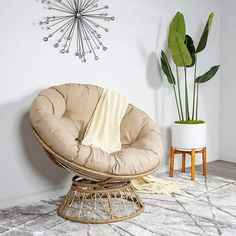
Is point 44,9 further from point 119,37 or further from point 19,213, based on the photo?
point 19,213

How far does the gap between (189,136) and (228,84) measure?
116 cm

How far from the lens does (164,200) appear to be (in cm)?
280

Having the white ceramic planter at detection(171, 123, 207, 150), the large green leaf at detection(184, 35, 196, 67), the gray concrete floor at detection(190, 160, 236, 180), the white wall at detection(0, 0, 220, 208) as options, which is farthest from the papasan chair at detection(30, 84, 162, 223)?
the gray concrete floor at detection(190, 160, 236, 180)

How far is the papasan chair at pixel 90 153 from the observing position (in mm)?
2279

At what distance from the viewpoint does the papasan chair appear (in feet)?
7.48

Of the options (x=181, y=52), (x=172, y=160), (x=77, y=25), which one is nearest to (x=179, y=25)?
(x=181, y=52)

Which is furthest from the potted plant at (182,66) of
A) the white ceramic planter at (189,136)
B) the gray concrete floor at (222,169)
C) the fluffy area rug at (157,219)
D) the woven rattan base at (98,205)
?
the woven rattan base at (98,205)

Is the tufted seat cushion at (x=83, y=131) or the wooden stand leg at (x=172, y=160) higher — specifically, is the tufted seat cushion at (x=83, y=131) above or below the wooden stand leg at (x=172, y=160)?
above

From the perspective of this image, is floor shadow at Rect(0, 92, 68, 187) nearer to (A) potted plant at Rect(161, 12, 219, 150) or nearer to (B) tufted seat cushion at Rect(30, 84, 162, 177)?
(B) tufted seat cushion at Rect(30, 84, 162, 177)

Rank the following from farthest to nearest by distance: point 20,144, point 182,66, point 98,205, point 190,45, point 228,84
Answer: point 228,84 → point 190,45 → point 182,66 → point 20,144 → point 98,205

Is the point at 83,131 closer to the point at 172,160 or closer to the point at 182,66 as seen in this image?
the point at 172,160

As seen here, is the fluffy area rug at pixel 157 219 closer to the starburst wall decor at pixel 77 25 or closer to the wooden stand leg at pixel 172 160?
the wooden stand leg at pixel 172 160

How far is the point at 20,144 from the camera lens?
2801mm

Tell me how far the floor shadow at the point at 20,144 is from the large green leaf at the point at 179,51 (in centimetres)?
131
